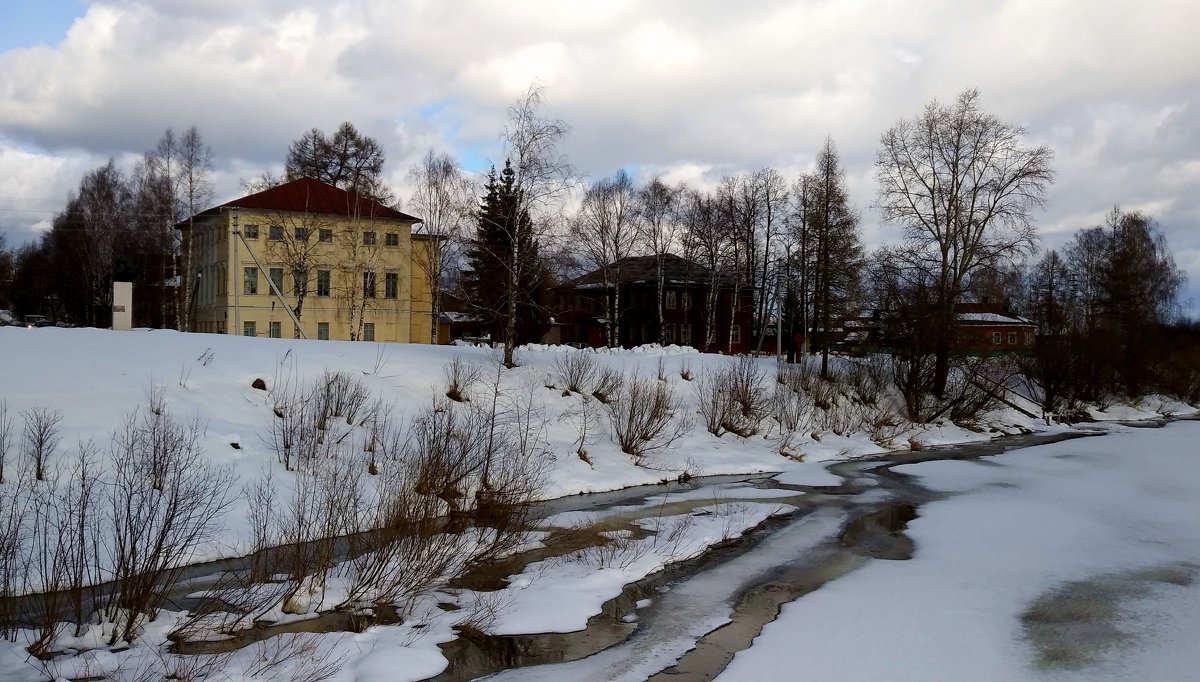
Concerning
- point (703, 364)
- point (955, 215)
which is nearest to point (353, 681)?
point (703, 364)

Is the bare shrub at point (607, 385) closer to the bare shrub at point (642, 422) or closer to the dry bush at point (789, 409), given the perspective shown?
the bare shrub at point (642, 422)

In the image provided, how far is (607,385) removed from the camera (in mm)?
25922

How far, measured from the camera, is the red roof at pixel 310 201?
1925 inches

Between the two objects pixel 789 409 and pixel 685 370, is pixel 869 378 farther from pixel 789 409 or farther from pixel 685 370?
pixel 685 370

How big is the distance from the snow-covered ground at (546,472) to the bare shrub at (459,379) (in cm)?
33

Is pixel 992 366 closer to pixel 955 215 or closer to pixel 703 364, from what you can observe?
pixel 955 215

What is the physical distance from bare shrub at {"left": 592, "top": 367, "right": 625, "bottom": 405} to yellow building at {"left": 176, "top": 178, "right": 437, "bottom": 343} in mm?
22578

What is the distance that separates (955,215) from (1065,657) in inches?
1264

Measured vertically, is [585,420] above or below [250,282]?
below

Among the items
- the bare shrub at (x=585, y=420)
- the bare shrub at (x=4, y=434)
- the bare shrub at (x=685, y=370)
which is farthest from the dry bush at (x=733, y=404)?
the bare shrub at (x=4, y=434)

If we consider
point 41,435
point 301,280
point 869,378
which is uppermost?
point 301,280

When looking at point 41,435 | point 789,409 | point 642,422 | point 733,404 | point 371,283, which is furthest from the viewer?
point 371,283

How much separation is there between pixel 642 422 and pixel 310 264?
29486 millimetres

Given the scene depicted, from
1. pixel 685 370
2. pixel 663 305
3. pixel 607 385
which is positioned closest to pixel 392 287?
pixel 663 305
